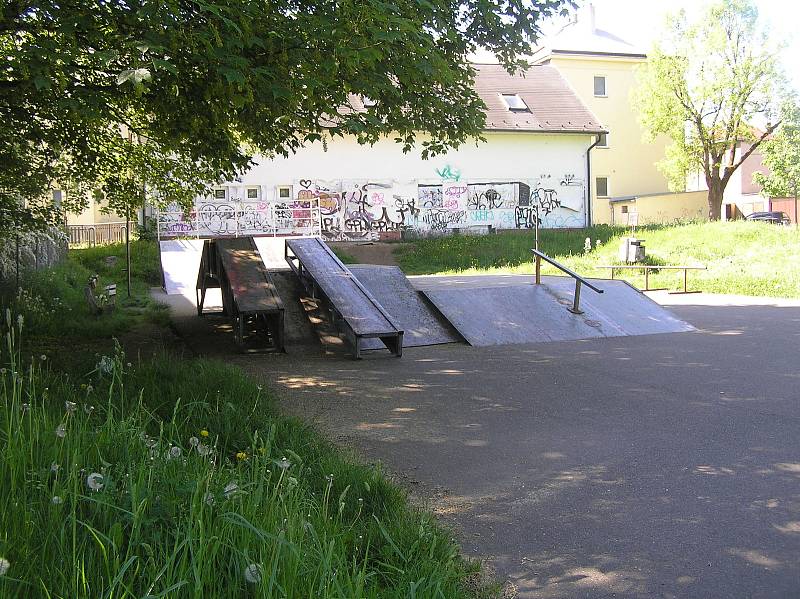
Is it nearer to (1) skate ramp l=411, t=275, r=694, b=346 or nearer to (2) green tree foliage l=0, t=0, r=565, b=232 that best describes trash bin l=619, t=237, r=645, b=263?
(1) skate ramp l=411, t=275, r=694, b=346

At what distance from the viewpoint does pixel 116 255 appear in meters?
25.8

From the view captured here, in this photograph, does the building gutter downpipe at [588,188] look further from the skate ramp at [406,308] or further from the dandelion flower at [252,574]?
the dandelion flower at [252,574]

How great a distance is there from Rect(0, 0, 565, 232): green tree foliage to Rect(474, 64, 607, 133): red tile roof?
26.6 meters

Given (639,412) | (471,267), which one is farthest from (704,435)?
(471,267)

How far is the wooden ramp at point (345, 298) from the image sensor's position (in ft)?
34.0

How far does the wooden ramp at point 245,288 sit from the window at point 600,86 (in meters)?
41.2

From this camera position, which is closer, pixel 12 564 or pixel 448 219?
pixel 12 564

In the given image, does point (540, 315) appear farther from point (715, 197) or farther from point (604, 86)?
point (604, 86)

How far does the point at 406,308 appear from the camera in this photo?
12.7 meters

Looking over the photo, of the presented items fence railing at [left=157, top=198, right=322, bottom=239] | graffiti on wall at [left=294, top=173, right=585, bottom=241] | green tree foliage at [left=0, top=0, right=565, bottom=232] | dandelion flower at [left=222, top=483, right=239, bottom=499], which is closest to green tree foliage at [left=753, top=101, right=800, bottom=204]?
graffiti on wall at [left=294, top=173, right=585, bottom=241]

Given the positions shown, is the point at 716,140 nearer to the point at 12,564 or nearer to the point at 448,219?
the point at 448,219

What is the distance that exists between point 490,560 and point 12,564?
2278 mm

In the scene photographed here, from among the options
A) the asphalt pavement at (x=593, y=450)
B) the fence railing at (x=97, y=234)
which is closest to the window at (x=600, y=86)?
the fence railing at (x=97, y=234)

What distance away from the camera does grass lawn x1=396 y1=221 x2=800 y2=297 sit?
2134 cm
